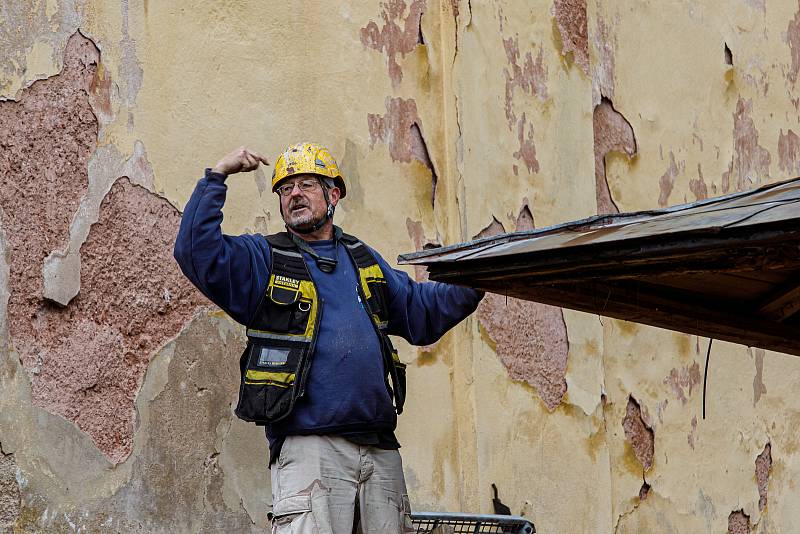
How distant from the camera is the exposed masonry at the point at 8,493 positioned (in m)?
4.27

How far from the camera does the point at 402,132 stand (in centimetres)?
571

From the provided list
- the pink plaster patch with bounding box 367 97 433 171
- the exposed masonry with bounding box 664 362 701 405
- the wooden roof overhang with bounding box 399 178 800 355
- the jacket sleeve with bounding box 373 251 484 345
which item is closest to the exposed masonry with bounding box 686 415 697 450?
the exposed masonry with bounding box 664 362 701 405

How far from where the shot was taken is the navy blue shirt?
393 cm

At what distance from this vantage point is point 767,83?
827 centimetres

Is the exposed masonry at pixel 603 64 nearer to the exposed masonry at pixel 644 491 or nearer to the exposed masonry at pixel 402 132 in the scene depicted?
the exposed masonry at pixel 402 132

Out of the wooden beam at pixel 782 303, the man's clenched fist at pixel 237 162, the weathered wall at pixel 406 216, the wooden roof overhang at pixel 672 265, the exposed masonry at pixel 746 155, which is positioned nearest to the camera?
the wooden roof overhang at pixel 672 265

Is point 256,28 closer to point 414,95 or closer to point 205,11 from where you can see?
point 205,11

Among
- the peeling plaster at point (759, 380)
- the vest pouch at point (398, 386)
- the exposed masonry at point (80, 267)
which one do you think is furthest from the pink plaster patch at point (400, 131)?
the peeling plaster at point (759, 380)

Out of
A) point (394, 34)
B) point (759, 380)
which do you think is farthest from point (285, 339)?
point (759, 380)

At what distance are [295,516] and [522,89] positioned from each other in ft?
9.73

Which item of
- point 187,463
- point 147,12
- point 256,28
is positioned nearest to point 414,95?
point 256,28

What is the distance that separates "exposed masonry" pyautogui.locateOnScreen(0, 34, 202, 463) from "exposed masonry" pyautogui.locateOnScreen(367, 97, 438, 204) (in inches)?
45.0

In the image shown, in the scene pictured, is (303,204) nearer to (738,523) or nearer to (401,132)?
(401,132)

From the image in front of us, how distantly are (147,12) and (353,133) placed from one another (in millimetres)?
1030
